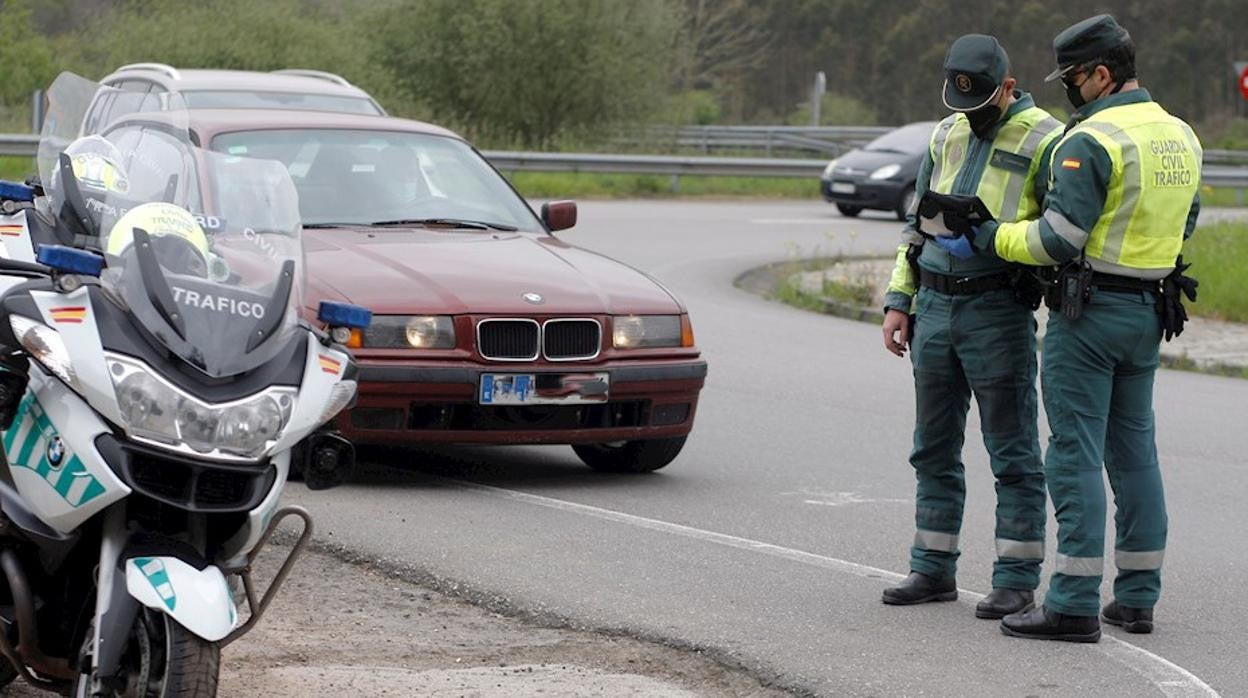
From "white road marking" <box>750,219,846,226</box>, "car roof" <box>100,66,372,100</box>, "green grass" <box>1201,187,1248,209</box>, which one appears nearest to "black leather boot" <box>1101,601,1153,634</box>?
"car roof" <box>100,66,372,100</box>

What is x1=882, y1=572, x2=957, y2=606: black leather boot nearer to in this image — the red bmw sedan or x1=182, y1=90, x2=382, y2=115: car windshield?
the red bmw sedan

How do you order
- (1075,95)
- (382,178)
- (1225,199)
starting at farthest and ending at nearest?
(1225,199) → (382,178) → (1075,95)

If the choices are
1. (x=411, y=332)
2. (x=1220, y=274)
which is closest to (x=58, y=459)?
(x=411, y=332)

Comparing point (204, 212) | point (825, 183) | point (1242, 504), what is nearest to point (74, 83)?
point (204, 212)

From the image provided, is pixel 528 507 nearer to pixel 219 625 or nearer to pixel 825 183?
pixel 219 625

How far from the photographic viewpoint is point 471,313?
27.9ft

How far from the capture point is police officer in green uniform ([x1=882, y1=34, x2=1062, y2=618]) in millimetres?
6590

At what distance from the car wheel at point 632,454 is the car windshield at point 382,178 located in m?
1.22

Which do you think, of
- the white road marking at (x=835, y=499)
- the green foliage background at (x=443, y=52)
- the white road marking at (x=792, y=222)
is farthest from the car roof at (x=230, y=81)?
the green foliage background at (x=443, y=52)

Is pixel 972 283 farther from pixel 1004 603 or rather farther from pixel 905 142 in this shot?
pixel 905 142

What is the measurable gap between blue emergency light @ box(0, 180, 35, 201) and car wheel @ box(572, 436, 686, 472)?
344cm

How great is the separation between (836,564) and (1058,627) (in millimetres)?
1272

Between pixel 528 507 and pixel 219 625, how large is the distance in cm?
390

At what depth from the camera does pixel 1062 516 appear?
6512 millimetres
